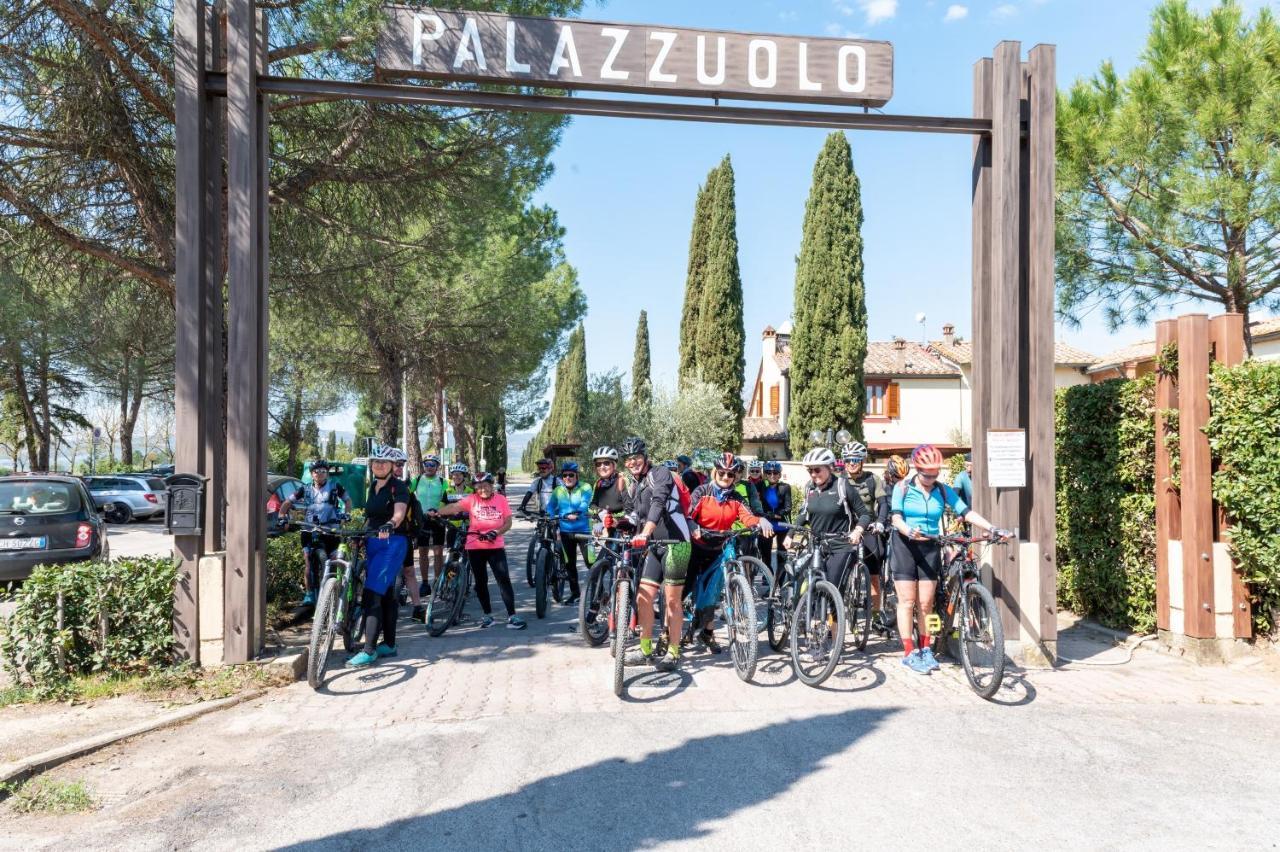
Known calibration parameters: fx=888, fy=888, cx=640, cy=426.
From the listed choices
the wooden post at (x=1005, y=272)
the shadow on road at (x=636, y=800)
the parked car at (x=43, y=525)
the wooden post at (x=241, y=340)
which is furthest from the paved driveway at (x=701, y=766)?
the parked car at (x=43, y=525)

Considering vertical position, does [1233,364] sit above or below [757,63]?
below

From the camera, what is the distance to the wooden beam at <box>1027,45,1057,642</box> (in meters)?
7.36

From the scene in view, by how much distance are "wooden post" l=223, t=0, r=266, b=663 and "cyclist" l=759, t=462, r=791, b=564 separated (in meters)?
5.69

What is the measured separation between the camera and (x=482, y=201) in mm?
11031

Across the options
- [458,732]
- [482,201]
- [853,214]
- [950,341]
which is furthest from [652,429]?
[458,732]

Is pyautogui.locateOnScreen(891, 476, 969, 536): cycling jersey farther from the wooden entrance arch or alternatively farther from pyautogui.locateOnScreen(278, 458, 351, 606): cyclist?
pyautogui.locateOnScreen(278, 458, 351, 606): cyclist

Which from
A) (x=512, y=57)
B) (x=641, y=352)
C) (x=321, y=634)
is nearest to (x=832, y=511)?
(x=321, y=634)

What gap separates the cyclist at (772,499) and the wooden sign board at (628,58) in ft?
15.3

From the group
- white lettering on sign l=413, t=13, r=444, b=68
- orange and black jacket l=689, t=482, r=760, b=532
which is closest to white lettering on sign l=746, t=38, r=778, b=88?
white lettering on sign l=413, t=13, r=444, b=68

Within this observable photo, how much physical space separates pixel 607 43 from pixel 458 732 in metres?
5.34

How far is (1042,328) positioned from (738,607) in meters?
3.50

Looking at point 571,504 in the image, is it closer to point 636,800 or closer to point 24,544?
point 636,800

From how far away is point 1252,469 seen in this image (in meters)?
7.02

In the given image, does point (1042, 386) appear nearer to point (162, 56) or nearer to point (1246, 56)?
point (1246, 56)
